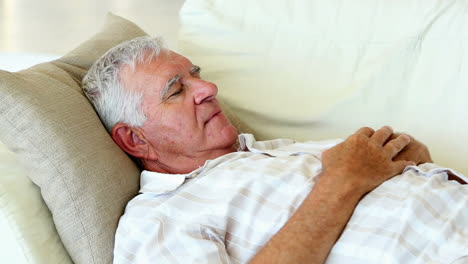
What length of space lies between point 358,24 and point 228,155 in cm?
74

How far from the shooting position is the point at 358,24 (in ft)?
6.54

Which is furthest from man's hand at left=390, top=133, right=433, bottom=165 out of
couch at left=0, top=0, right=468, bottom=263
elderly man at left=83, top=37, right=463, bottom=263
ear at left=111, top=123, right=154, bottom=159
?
ear at left=111, top=123, right=154, bottom=159

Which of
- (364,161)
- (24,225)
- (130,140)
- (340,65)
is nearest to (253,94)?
(340,65)

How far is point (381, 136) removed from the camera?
1539mm

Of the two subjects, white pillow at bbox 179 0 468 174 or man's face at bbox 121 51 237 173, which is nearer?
man's face at bbox 121 51 237 173

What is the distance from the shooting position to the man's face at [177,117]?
1.60m

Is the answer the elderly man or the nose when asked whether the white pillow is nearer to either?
the elderly man

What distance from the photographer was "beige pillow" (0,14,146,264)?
1.37 metres

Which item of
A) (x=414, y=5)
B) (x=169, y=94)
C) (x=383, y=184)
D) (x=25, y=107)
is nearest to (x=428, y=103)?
(x=414, y=5)

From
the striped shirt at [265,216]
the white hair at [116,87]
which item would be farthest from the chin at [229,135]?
the white hair at [116,87]

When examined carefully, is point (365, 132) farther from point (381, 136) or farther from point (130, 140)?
point (130, 140)

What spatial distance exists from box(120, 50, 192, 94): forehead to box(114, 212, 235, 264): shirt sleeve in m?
0.39

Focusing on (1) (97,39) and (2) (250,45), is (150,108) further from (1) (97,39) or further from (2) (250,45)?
(2) (250,45)

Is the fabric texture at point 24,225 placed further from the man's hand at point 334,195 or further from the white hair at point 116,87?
→ the man's hand at point 334,195
